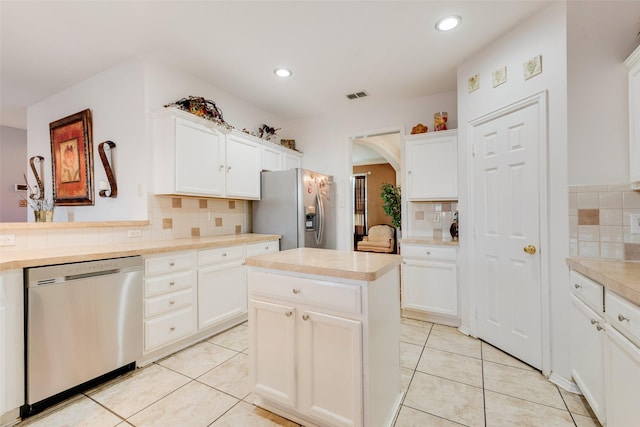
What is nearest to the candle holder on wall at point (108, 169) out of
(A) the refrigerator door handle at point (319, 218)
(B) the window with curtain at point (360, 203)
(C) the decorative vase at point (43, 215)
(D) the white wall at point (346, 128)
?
(C) the decorative vase at point (43, 215)

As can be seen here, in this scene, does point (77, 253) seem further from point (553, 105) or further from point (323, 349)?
point (553, 105)

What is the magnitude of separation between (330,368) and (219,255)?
1730 millimetres

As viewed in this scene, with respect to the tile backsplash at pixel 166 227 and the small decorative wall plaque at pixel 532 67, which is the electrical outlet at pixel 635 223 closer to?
the small decorative wall plaque at pixel 532 67

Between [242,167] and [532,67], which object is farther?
[242,167]

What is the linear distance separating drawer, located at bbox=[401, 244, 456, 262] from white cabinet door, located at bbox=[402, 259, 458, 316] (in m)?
0.06

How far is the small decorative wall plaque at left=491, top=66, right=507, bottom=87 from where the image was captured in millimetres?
2287

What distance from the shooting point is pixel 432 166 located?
3250 mm

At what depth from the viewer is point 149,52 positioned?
2615 mm

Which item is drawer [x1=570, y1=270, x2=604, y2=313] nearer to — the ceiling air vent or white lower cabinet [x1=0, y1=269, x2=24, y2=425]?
the ceiling air vent

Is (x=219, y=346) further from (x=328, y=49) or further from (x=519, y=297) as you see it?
(x=328, y=49)

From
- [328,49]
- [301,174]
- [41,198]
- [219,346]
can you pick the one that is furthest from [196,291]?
[41,198]

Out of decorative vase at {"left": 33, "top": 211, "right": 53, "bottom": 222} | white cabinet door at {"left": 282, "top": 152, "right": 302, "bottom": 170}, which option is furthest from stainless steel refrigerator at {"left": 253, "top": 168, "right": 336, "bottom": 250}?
decorative vase at {"left": 33, "top": 211, "right": 53, "bottom": 222}

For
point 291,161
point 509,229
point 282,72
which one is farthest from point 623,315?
point 291,161

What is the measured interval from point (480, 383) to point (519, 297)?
0.73 meters
